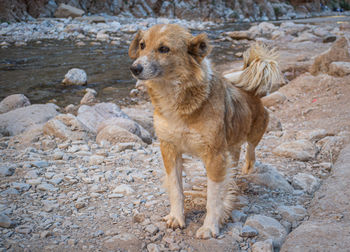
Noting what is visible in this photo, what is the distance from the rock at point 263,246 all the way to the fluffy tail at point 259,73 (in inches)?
75.8

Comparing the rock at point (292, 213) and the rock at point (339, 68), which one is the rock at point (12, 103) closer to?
the rock at point (292, 213)

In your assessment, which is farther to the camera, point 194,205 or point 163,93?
point 194,205

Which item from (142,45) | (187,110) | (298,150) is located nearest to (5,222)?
(187,110)

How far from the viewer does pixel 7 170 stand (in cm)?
401

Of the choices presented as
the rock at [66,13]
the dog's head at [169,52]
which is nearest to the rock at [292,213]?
the dog's head at [169,52]

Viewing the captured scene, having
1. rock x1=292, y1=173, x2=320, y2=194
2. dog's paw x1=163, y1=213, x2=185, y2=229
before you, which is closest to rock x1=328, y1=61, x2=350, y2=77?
rock x1=292, y1=173, x2=320, y2=194

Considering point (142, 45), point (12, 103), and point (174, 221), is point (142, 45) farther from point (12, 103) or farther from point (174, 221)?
point (12, 103)

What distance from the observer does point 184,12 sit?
1674 inches

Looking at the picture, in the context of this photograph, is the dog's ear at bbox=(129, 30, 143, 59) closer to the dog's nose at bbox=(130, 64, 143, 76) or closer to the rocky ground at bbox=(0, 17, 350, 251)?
the dog's nose at bbox=(130, 64, 143, 76)

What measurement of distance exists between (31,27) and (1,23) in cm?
346

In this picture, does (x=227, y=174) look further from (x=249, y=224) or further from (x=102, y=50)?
(x=102, y=50)

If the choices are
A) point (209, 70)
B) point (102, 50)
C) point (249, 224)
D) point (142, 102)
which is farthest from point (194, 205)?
point (102, 50)

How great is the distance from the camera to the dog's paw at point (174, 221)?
3.15m

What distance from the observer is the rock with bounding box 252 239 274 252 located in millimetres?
2779
